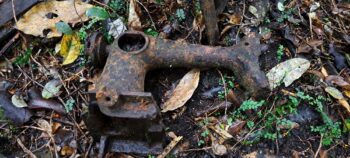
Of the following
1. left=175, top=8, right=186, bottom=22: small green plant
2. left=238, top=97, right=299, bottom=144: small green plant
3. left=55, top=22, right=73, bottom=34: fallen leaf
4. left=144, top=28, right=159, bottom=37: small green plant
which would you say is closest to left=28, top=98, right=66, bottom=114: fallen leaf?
left=55, top=22, right=73, bottom=34: fallen leaf

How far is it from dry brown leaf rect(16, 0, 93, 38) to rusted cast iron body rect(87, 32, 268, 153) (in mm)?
436

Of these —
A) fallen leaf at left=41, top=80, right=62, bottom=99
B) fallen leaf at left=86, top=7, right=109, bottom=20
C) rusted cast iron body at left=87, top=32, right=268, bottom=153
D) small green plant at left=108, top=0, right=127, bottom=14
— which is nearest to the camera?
rusted cast iron body at left=87, top=32, right=268, bottom=153

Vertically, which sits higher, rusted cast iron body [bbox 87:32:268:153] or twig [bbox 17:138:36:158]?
rusted cast iron body [bbox 87:32:268:153]

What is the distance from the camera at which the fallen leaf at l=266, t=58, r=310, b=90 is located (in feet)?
8.48

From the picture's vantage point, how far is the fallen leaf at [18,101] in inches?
103

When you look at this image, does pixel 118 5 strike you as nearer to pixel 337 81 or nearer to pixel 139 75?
pixel 139 75

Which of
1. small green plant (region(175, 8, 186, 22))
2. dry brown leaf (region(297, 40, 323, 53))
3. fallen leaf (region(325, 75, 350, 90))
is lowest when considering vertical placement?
fallen leaf (region(325, 75, 350, 90))

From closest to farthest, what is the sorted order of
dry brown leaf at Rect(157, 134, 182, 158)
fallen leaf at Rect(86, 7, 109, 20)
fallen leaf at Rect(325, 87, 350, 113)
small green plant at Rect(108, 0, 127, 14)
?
1. dry brown leaf at Rect(157, 134, 182, 158)
2. fallen leaf at Rect(325, 87, 350, 113)
3. fallen leaf at Rect(86, 7, 109, 20)
4. small green plant at Rect(108, 0, 127, 14)

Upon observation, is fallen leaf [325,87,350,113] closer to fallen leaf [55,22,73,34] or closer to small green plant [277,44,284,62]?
small green plant [277,44,284,62]

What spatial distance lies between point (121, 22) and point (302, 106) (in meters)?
1.24

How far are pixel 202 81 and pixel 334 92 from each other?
2.52 ft

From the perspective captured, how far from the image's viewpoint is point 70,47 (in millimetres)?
2814

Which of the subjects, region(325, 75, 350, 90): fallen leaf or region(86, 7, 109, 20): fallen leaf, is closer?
region(325, 75, 350, 90): fallen leaf

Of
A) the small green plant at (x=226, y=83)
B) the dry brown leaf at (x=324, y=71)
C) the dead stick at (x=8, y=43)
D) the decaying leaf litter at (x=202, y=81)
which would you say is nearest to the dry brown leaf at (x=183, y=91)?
the decaying leaf litter at (x=202, y=81)
